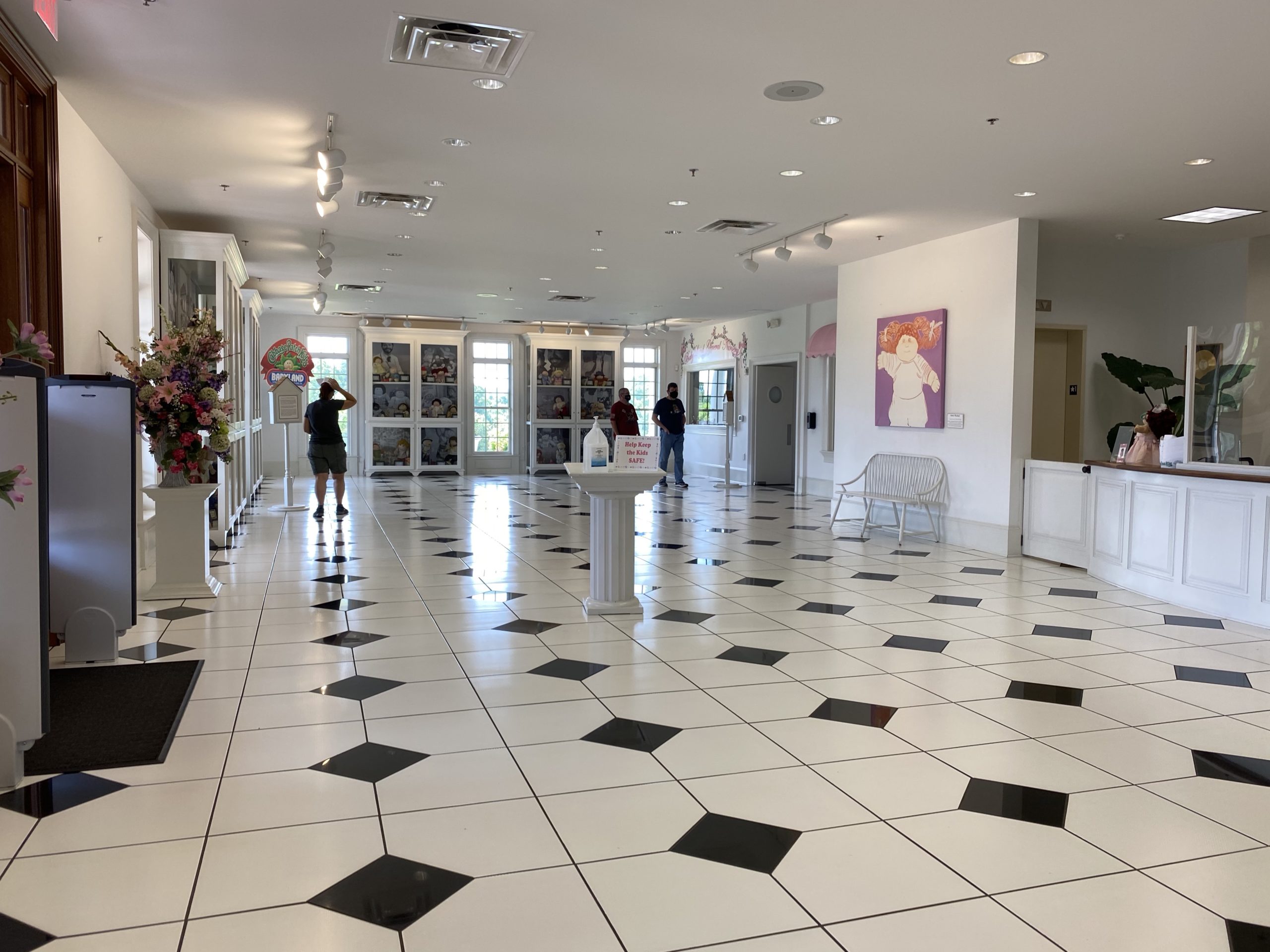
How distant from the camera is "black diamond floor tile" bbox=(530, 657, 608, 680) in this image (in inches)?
152

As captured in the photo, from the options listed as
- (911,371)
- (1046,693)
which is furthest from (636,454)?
(911,371)

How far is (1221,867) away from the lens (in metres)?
2.28

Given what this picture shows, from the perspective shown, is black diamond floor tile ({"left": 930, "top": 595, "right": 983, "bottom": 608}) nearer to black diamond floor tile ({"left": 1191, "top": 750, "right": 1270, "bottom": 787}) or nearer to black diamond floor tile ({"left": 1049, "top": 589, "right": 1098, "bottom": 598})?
black diamond floor tile ({"left": 1049, "top": 589, "right": 1098, "bottom": 598})

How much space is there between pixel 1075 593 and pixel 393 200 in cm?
572

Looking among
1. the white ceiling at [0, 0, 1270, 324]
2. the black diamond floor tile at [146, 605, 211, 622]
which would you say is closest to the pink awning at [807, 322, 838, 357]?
the white ceiling at [0, 0, 1270, 324]

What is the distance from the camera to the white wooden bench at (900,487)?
27.0 feet

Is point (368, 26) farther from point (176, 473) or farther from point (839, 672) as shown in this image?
point (839, 672)

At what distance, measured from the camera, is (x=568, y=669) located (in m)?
3.96

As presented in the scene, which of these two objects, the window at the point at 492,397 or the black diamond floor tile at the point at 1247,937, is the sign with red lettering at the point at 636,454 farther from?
the window at the point at 492,397

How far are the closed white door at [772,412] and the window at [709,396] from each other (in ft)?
2.86

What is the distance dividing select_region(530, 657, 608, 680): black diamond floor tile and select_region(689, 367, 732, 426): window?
1100cm

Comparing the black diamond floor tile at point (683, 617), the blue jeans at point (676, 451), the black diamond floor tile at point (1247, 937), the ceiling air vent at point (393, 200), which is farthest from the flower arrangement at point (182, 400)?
the blue jeans at point (676, 451)

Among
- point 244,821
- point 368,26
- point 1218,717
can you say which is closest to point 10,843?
point 244,821

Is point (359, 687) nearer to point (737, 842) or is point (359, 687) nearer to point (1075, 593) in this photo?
point (737, 842)
